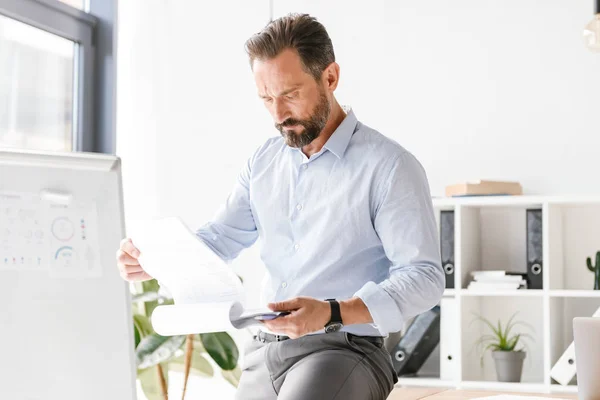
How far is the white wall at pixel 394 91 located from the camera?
13.1 ft

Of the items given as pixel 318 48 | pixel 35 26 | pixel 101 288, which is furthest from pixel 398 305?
pixel 35 26

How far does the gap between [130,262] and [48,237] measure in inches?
40.7

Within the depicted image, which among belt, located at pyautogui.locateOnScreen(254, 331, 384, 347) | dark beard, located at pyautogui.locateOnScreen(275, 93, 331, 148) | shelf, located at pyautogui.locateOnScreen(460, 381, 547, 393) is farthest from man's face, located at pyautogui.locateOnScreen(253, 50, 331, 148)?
shelf, located at pyautogui.locateOnScreen(460, 381, 547, 393)

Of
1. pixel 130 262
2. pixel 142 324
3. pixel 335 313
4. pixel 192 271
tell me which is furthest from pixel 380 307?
pixel 142 324

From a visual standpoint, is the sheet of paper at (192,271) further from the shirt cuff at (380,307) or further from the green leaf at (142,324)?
the green leaf at (142,324)

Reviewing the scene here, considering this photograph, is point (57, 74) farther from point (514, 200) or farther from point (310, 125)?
point (310, 125)

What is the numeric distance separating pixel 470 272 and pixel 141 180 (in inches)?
72.8

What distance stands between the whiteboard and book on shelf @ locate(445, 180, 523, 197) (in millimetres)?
1577

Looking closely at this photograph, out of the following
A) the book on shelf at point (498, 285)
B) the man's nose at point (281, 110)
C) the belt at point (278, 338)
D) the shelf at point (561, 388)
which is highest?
the man's nose at point (281, 110)

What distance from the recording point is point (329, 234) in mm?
1826

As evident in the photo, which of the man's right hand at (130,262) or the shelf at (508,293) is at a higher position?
the man's right hand at (130,262)

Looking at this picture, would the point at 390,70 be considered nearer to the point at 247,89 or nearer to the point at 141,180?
the point at 247,89

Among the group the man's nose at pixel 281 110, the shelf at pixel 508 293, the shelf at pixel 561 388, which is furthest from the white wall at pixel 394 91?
the man's nose at pixel 281 110

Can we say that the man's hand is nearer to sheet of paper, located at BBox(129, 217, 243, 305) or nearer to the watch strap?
the watch strap
